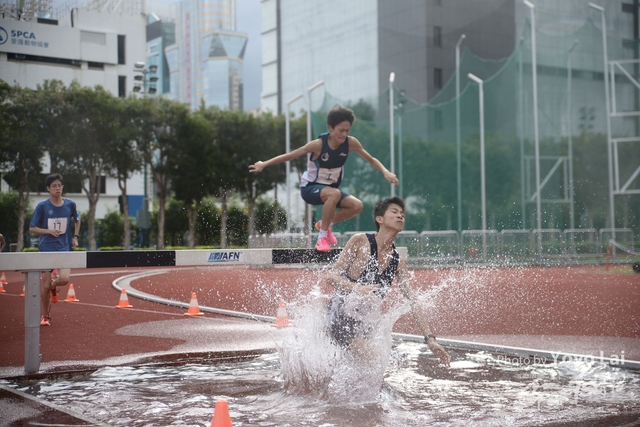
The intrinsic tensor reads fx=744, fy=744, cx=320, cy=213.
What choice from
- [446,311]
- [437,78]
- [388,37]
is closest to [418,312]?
[446,311]

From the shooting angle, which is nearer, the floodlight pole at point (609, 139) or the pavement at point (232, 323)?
the pavement at point (232, 323)

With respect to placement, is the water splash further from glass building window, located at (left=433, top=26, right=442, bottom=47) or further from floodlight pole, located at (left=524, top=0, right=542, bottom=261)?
glass building window, located at (left=433, top=26, right=442, bottom=47)

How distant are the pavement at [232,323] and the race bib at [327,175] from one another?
1901mm

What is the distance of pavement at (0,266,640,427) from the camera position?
8.54 meters

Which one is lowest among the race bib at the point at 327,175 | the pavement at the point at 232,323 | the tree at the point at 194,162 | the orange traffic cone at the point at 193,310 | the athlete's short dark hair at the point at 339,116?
the pavement at the point at 232,323

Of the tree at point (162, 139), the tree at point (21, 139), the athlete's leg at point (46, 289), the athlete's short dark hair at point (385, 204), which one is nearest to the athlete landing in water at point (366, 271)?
the athlete's short dark hair at point (385, 204)

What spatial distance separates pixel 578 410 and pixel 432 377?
1.72 m

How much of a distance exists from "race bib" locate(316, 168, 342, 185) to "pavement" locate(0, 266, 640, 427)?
6.24 ft

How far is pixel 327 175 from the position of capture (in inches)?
310

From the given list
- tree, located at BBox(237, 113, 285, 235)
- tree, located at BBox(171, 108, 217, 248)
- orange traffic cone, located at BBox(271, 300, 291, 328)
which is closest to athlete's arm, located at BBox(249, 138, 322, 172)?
orange traffic cone, located at BBox(271, 300, 291, 328)

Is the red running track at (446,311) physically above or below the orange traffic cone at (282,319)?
Result: below

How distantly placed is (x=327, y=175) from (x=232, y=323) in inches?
191

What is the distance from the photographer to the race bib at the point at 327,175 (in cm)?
786

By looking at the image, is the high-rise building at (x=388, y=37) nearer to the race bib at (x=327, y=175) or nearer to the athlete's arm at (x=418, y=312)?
the race bib at (x=327, y=175)
